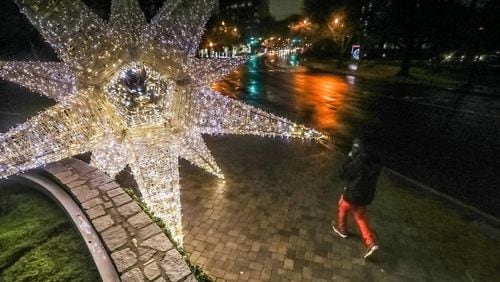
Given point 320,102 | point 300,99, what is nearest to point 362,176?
point 320,102

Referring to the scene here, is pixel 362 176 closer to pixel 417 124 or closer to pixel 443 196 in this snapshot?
pixel 443 196

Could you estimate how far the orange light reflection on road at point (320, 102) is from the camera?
12211 mm

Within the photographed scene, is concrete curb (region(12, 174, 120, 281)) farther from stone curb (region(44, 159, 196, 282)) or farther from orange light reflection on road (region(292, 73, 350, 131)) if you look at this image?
orange light reflection on road (region(292, 73, 350, 131))

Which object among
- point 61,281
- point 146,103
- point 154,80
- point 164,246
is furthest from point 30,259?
point 154,80

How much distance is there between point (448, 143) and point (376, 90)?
37.7 feet

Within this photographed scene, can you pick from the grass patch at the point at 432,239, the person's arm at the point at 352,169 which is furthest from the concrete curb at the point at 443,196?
the person's arm at the point at 352,169

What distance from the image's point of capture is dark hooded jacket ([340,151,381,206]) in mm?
Answer: 4570

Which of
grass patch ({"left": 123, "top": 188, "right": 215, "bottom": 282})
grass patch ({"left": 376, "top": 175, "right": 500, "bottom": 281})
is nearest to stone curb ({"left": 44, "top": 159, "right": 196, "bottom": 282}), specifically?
grass patch ({"left": 123, "top": 188, "right": 215, "bottom": 282})

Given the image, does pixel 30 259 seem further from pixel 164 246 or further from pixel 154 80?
pixel 154 80

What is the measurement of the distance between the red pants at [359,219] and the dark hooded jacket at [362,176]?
13 cm

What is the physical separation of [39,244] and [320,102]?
14.2 metres

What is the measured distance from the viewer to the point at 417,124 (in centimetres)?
1190

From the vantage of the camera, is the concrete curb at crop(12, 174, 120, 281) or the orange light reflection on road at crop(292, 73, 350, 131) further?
the orange light reflection on road at crop(292, 73, 350, 131)

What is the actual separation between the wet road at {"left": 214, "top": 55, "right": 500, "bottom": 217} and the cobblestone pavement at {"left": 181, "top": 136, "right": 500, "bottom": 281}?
5.26 feet
